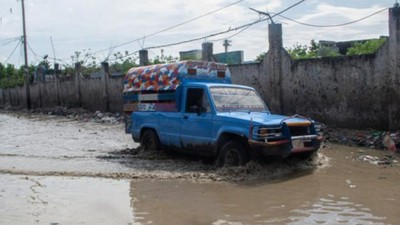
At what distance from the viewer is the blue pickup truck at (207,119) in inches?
314

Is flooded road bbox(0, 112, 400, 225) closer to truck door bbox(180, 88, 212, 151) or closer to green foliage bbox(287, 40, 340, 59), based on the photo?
truck door bbox(180, 88, 212, 151)

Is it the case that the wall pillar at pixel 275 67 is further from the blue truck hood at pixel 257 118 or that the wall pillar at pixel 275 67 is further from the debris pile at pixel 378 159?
the blue truck hood at pixel 257 118

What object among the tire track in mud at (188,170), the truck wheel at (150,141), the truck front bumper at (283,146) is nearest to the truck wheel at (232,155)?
the tire track in mud at (188,170)

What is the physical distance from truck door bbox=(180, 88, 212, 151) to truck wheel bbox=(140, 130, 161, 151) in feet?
3.80

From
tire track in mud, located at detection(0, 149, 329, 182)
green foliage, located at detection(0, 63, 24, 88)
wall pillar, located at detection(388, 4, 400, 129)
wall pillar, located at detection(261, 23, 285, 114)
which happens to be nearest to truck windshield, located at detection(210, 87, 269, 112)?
tire track in mud, located at detection(0, 149, 329, 182)

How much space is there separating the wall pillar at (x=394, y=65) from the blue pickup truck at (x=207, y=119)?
184 inches

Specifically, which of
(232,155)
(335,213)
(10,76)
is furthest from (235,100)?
(10,76)

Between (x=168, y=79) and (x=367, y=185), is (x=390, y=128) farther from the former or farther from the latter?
(x=168, y=79)

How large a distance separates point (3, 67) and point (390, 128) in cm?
6750

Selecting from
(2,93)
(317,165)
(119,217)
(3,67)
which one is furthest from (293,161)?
(3,67)

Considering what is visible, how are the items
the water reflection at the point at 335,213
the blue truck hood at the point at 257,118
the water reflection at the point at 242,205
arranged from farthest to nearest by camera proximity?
the blue truck hood at the point at 257,118 → the water reflection at the point at 242,205 → the water reflection at the point at 335,213

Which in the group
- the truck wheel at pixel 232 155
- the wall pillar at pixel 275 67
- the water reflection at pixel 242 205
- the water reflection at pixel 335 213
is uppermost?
the wall pillar at pixel 275 67

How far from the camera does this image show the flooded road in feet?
19.2

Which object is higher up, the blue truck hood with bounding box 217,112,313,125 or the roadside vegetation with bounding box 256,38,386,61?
the roadside vegetation with bounding box 256,38,386,61
